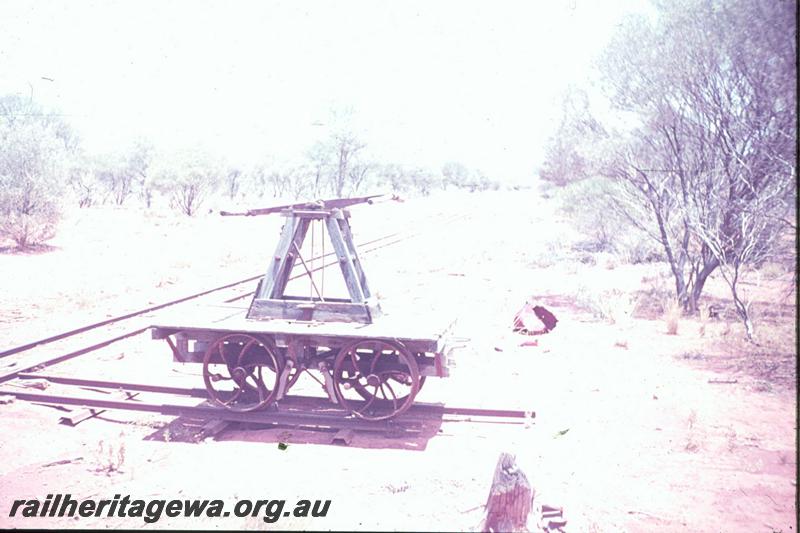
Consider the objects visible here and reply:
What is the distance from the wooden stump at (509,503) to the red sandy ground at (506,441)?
0.91 metres

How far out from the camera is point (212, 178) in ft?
120

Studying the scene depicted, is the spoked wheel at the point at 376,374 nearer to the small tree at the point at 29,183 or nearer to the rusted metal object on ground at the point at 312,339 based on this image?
the rusted metal object on ground at the point at 312,339

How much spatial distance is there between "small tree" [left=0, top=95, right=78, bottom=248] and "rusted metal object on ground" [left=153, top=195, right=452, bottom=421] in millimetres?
16359

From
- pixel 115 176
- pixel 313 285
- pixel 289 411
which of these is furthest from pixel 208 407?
pixel 115 176

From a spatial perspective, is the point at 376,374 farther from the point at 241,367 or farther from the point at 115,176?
the point at 115,176

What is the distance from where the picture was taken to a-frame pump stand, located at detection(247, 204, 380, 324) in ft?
20.7

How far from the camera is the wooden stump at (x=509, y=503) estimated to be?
3.29m

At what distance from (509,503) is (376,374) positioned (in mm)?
3095

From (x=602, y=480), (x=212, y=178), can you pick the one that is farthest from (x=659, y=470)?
(x=212, y=178)

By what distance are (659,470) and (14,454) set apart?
5.83 meters

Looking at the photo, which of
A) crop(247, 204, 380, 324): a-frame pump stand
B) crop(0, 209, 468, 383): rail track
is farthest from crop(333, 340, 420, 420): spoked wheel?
crop(0, 209, 468, 383): rail track

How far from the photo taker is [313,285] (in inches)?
246

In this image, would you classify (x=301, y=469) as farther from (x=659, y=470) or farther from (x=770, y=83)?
(x=770, y=83)

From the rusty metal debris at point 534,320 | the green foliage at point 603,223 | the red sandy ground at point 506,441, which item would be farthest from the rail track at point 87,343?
the green foliage at point 603,223
